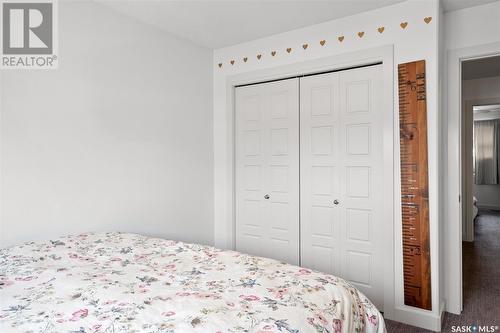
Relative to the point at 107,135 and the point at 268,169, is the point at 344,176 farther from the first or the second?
the point at 107,135

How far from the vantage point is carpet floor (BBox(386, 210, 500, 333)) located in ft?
8.39

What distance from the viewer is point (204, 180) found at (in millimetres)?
3537

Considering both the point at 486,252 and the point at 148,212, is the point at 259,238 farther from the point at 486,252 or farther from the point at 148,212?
the point at 486,252

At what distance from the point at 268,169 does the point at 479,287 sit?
2.40 meters

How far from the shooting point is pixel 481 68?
4.18m

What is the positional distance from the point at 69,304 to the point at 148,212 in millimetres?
1710

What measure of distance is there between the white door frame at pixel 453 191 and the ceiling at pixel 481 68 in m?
1.28

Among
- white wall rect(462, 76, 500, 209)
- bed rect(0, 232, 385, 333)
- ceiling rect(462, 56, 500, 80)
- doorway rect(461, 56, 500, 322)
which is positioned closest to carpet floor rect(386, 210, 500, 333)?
doorway rect(461, 56, 500, 322)

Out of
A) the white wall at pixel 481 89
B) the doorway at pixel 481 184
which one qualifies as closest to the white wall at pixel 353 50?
the doorway at pixel 481 184

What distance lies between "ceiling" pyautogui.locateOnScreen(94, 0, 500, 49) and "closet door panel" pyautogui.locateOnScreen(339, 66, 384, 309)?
1.75 ft

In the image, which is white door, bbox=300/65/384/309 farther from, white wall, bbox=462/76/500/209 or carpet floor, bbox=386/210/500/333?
white wall, bbox=462/76/500/209

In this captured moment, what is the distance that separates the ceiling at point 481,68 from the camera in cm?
387

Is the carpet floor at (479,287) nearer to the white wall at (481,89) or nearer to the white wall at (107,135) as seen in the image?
the white wall at (481,89)

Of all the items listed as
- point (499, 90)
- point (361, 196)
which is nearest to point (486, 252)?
point (499, 90)
